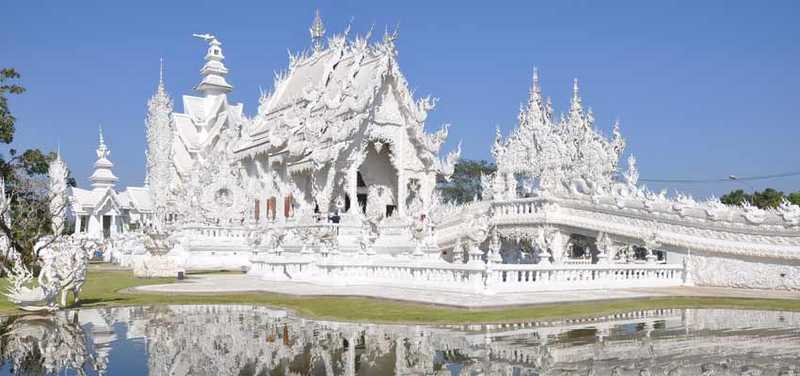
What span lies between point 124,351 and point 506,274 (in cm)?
851

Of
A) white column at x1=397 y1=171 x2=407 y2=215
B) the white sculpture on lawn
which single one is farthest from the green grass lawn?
white column at x1=397 y1=171 x2=407 y2=215

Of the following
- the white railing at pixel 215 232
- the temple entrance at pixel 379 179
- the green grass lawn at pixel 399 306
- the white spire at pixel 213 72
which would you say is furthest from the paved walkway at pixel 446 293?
the white spire at pixel 213 72

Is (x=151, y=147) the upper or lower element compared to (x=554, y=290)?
upper

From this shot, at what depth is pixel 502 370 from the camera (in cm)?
704

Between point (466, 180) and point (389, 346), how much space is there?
5324 centimetres

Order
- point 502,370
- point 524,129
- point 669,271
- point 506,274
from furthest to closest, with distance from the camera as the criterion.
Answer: point 524,129
point 669,271
point 506,274
point 502,370

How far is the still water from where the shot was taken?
7.24 m

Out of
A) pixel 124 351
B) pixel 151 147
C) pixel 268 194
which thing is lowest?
pixel 124 351

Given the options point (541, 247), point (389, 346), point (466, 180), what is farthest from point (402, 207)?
point (466, 180)

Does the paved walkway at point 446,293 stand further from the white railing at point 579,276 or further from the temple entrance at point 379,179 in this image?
the temple entrance at point 379,179

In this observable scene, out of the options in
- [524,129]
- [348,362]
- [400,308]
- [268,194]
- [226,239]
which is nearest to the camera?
[348,362]

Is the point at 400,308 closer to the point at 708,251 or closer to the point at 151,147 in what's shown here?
the point at 708,251

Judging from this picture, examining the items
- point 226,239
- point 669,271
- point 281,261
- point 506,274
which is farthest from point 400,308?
point 226,239

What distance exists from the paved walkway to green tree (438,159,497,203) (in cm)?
4089
